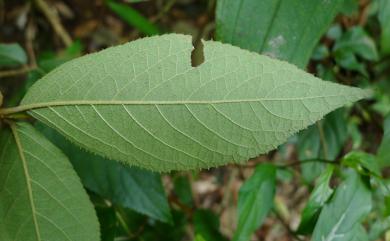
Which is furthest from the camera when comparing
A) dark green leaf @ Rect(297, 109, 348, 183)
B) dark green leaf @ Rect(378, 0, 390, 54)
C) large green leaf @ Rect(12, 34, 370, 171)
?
dark green leaf @ Rect(297, 109, 348, 183)

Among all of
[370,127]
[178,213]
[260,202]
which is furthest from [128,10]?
[370,127]

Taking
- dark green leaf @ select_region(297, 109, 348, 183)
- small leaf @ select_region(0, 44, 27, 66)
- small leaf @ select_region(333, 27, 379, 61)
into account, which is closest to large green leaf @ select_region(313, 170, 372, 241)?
dark green leaf @ select_region(297, 109, 348, 183)

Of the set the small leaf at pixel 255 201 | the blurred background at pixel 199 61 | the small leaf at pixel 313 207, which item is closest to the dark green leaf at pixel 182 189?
the blurred background at pixel 199 61

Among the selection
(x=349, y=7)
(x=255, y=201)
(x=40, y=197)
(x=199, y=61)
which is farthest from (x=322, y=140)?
(x=40, y=197)

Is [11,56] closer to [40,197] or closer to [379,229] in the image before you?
[40,197]

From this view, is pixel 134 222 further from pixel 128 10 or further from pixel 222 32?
pixel 128 10

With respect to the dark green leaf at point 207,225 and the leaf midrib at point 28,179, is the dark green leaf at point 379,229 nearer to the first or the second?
the dark green leaf at point 207,225

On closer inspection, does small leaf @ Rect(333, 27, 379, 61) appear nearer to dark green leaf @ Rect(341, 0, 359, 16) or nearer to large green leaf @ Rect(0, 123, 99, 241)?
dark green leaf @ Rect(341, 0, 359, 16)
